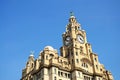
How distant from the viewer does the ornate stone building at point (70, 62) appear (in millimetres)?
89125

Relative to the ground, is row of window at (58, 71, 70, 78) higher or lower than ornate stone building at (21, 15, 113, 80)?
lower

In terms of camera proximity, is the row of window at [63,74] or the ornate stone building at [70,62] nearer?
the ornate stone building at [70,62]

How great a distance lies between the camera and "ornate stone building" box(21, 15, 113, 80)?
89125mm

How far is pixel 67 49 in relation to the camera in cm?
10138

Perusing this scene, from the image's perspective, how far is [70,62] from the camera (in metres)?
94.7

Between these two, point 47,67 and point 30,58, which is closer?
point 47,67

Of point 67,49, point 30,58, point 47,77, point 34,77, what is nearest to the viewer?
point 47,77

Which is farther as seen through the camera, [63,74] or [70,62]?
[70,62]

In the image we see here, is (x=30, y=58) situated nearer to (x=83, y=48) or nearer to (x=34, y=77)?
(x=34, y=77)

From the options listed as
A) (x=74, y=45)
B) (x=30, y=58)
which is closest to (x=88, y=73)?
(x=74, y=45)

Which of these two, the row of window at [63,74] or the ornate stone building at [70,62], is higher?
the ornate stone building at [70,62]

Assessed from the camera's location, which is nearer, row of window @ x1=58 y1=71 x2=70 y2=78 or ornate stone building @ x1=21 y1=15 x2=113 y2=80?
ornate stone building @ x1=21 y1=15 x2=113 y2=80

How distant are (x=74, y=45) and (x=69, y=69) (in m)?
10.6

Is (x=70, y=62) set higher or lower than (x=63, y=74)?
higher
